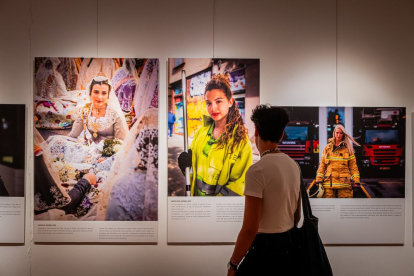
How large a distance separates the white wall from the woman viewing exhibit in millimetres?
1265

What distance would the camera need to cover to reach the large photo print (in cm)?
301

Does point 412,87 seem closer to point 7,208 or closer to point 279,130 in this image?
point 279,130

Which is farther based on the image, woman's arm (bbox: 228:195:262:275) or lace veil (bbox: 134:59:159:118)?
lace veil (bbox: 134:59:159:118)

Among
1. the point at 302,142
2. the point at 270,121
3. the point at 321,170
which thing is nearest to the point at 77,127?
the point at 270,121

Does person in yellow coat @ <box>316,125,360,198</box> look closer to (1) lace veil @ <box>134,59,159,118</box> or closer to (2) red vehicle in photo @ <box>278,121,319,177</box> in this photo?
(2) red vehicle in photo @ <box>278,121,319,177</box>

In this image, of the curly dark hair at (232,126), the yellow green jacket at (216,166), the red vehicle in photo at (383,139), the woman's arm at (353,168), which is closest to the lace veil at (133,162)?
the yellow green jacket at (216,166)

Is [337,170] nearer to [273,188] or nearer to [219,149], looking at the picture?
[219,149]

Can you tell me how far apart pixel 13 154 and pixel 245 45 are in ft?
8.28

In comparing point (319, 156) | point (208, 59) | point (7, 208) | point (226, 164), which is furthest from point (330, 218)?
point (7, 208)

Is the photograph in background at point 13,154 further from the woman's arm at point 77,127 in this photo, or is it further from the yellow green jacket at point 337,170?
the yellow green jacket at point 337,170

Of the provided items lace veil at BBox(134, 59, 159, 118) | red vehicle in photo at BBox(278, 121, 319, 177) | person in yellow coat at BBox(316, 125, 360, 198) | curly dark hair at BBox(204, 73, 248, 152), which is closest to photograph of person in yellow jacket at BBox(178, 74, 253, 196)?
curly dark hair at BBox(204, 73, 248, 152)

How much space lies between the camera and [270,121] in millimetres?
1927

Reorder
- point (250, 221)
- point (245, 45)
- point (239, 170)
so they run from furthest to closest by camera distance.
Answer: point (245, 45) → point (239, 170) → point (250, 221)

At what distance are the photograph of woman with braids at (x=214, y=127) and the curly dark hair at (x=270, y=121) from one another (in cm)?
105
